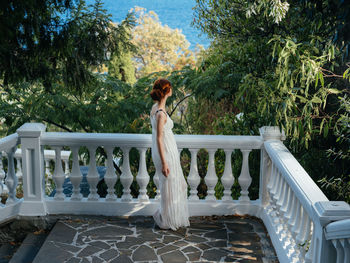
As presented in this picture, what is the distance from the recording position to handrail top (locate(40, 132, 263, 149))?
4727mm

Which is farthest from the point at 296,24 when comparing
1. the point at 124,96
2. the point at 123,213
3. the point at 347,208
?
the point at 124,96

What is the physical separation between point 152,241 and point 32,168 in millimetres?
1690

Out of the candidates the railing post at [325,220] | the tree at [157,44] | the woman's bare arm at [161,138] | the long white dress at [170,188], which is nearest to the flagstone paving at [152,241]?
the long white dress at [170,188]

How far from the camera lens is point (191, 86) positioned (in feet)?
19.3

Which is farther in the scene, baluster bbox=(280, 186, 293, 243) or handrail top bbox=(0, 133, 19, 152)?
handrail top bbox=(0, 133, 19, 152)

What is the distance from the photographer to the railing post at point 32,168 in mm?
4719

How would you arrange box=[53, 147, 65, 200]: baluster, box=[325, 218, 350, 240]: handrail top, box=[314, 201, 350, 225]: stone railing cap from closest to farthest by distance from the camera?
box=[325, 218, 350, 240]: handrail top, box=[314, 201, 350, 225]: stone railing cap, box=[53, 147, 65, 200]: baluster

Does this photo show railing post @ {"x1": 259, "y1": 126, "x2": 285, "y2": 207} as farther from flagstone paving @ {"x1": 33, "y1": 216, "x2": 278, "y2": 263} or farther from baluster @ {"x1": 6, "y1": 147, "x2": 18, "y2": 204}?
baluster @ {"x1": 6, "y1": 147, "x2": 18, "y2": 204}

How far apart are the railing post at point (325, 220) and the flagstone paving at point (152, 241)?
135cm

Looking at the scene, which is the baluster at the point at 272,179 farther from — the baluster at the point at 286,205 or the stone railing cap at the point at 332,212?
the stone railing cap at the point at 332,212

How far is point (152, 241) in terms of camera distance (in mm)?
4367

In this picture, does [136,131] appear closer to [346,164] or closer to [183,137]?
[183,137]

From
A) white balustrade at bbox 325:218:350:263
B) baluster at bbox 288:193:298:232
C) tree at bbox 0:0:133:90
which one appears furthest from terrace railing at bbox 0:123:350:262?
white balustrade at bbox 325:218:350:263

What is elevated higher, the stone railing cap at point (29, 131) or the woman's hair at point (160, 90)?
the woman's hair at point (160, 90)
